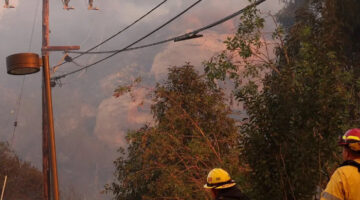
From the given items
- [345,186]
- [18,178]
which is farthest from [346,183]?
[18,178]

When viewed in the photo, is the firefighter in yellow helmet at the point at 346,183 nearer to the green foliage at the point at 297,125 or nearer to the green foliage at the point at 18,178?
the green foliage at the point at 297,125

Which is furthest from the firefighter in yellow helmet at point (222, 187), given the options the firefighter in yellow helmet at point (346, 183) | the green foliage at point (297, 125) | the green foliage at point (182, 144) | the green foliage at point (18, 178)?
the green foliage at point (18, 178)

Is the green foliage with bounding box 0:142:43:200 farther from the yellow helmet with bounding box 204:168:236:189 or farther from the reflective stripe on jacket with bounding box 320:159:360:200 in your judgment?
the reflective stripe on jacket with bounding box 320:159:360:200

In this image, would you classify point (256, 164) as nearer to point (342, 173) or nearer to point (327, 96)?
point (327, 96)

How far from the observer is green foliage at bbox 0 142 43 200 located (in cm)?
4372

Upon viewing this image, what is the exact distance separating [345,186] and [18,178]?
44.1 metres

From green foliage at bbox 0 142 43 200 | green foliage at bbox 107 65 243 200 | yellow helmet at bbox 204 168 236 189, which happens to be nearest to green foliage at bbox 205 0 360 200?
green foliage at bbox 107 65 243 200

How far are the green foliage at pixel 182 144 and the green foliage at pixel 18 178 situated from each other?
929 inches

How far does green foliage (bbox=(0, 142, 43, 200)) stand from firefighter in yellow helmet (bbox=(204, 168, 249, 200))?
129 feet

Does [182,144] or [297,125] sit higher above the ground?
[182,144]

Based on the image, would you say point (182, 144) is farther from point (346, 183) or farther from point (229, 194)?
point (346, 183)

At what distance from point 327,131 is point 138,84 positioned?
8.71m

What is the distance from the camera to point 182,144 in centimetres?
1525

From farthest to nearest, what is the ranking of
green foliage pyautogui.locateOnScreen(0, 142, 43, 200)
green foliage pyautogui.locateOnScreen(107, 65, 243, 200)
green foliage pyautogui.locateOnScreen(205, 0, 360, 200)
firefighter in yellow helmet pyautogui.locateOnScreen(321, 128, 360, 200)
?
green foliage pyautogui.locateOnScreen(0, 142, 43, 200) < green foliage pyautogui.locateOnScreen(107, 65, 243, 200) < green foliage pyautogui.locateOnScreen(205, 0, 360, 200) < firefighter in yellow helmet pyautogui.locateOnScreen(321, 128, 360, 200)
